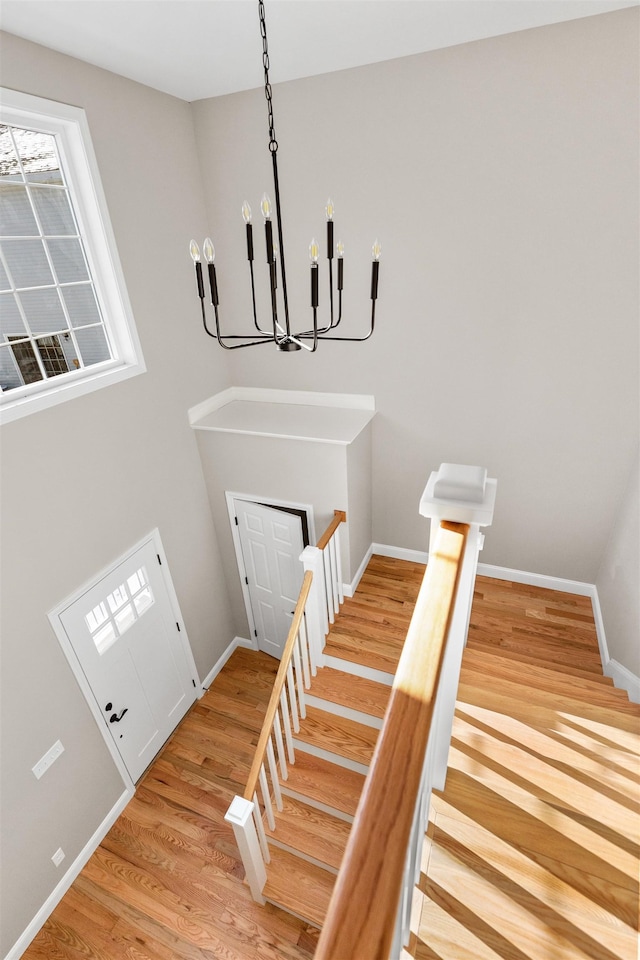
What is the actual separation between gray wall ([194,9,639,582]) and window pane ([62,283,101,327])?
1.34 m

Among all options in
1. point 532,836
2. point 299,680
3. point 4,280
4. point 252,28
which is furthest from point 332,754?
point 252,28

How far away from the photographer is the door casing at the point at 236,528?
4371 millimetres

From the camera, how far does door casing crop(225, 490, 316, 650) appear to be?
4371mm

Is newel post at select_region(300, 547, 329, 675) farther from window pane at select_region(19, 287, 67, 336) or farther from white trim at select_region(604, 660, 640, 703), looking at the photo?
window pane at select_region(19, 287, 67, 336)

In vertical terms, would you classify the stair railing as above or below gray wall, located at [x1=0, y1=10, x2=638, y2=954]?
below

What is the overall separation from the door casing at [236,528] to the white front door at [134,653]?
88 centimetres

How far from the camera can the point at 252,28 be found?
2584 millimetres

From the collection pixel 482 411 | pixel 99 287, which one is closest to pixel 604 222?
pixel 482 411

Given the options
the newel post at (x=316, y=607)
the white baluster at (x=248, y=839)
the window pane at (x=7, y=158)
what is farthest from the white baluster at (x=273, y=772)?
the window pane at (x=7, y=158)

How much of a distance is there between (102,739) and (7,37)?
15.3 feet

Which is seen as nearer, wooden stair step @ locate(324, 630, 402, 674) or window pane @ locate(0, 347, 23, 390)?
window pane @ locate(0, 347, 23, 390)

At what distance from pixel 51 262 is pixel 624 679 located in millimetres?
4863

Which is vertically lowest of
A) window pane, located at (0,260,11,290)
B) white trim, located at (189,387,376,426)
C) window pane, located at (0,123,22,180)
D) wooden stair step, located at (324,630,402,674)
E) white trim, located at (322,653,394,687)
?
white trim, located at (322,653,394,687)

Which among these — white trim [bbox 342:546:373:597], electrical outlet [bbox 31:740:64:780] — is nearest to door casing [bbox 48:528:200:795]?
electrical outlet [bbox 31:740:64:780]
